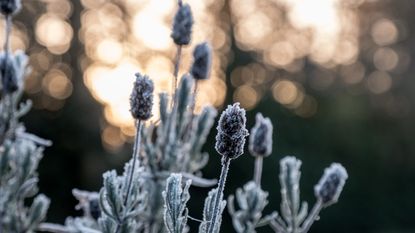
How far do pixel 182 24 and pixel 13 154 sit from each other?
446mm

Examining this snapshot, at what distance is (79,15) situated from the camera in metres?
12.1

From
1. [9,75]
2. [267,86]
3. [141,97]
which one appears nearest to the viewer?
[141,97]

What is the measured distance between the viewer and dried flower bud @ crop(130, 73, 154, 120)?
1165 mm

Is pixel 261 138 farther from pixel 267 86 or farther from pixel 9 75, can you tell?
pixel 267 86

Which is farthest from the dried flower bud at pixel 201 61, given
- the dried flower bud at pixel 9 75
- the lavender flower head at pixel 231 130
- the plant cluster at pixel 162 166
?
the lavender flower head at pixel 231 130

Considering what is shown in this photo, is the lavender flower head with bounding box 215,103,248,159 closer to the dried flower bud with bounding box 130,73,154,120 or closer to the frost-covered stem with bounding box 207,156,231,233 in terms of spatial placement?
the frost-covered stem with bounding box 207,156,231,233

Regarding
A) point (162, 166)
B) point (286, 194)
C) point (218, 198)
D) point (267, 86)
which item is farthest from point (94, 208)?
point (267, 86)

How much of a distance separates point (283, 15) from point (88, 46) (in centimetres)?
324

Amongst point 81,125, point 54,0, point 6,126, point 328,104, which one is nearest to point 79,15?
point 54,0

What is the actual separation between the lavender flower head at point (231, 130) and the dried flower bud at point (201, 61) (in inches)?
23.5

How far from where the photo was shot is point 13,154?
4.94 feet

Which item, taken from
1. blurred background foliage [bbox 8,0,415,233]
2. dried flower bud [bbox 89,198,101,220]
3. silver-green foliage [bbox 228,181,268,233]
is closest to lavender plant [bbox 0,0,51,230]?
dried flower bud [bbox 89,198,101,220]

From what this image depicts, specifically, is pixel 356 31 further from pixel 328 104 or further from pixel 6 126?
pixel 6 126

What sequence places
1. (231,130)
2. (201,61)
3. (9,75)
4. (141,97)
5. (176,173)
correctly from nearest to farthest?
(231,130)
(141,97)
(176,173)
(9,75)
(201,61)
